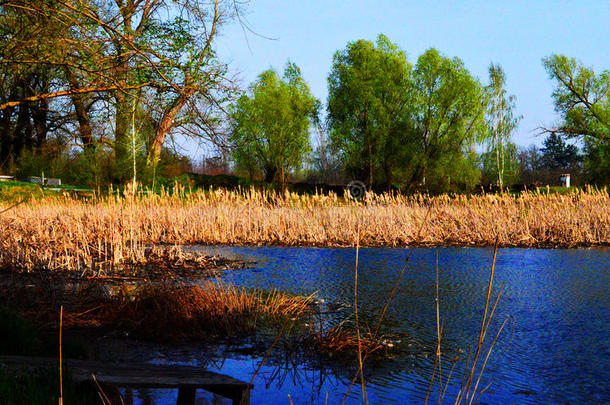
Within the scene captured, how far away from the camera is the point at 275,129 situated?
3909cm

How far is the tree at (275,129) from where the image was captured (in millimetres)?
39000

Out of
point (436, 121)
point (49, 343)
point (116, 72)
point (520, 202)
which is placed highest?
point (436, 121)

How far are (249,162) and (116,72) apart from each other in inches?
1323

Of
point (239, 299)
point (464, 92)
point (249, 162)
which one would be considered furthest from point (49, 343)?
point (249, 162)

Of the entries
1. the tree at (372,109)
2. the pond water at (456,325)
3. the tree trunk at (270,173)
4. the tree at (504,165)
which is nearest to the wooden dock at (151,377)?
the pond water at (456,325)

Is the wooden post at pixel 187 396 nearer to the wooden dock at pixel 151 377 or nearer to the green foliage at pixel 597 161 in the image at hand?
the wooden dock at pixel 151 377

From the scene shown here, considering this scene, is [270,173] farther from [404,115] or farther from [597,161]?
[597,161]

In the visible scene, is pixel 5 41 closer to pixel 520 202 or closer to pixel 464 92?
pixel 520 202

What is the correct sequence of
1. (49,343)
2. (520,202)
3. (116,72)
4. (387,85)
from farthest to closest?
1. (387,85)
2. (520,202)
3. (116,72)
4. (49,343)

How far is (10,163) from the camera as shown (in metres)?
29.2

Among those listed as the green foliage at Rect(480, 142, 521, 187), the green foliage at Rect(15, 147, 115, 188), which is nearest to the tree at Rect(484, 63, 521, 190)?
the green foliage at Rect(480, 142, 521, 187)

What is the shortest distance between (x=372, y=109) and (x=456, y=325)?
100 ft

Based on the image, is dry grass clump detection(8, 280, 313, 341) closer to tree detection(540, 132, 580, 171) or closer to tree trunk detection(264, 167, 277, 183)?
tree trunk detection(264, 167, 277, 183)

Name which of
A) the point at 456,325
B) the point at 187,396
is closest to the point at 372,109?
the point at 456,325
